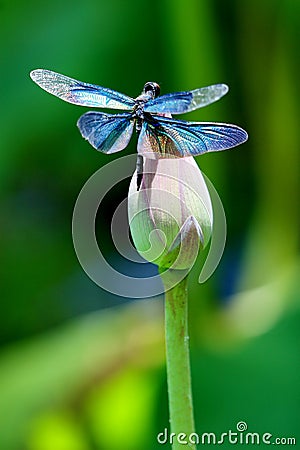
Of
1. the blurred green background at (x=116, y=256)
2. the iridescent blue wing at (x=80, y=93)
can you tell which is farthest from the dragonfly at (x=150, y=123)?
the blurred green background at (x=116, y=256)

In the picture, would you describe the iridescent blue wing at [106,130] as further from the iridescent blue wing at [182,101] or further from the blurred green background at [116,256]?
the blurred green background at [116,256]

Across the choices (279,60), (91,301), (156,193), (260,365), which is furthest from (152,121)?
(91,301)

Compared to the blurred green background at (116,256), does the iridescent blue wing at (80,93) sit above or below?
below

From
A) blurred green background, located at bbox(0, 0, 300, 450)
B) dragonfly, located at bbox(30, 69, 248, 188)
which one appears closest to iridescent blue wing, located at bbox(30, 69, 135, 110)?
dragonfly, located at bbox(30, 69, 248, 188)

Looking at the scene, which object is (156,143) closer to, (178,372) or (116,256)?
(178,372)

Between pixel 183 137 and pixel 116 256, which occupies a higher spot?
pixel 116 256

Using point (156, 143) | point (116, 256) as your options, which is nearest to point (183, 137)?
point (156, 143)

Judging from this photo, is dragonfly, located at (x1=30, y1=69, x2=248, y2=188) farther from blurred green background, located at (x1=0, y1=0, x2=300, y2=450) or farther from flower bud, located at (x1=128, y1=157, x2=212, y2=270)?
blurred green background, located at (x1=0, y1=0, x2=300, y2=450)
